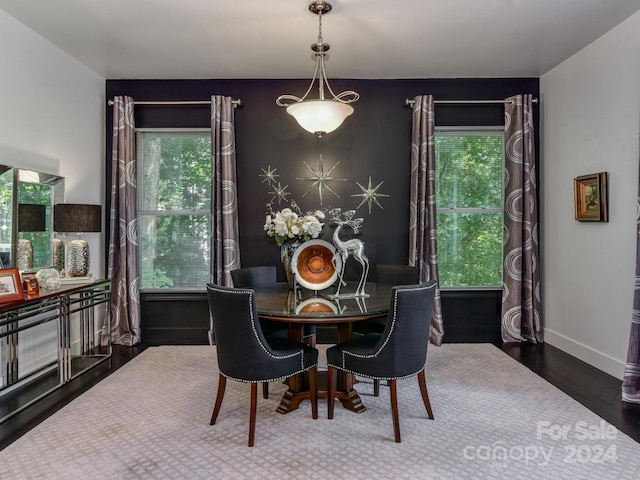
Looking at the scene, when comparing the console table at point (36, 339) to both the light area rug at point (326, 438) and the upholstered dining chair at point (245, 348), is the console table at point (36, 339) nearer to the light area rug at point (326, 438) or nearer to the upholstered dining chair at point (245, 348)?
the light area rug at point (326, 438)

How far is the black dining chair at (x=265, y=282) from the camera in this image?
295 centimetres

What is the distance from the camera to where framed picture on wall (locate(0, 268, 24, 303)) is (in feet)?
8.36

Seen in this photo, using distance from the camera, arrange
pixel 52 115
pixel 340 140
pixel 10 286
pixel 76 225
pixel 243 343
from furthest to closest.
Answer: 1. pixel 340 140
2. pixel 52 115
3. pixel 76 225
4. pixel 10 286
5. pixel 243 343

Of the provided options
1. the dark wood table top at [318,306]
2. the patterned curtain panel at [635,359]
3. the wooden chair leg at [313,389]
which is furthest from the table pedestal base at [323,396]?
the patterned curtain panel at [635,359]

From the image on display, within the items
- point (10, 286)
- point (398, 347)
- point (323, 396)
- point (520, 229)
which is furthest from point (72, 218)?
point (520, 229)

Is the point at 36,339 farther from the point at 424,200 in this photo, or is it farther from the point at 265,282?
the point at 424,200

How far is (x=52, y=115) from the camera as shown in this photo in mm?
3521

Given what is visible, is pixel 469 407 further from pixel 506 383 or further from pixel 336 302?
pixel 336 302

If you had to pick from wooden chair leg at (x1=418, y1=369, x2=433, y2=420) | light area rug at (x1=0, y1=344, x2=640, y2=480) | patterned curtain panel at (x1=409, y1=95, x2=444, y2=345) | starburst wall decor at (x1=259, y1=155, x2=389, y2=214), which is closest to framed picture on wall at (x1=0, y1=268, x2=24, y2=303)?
light area rug at (x1=0, y1=344, x2=640, y2=480)

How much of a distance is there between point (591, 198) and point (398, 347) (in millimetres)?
2453

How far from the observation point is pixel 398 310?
2.20 m

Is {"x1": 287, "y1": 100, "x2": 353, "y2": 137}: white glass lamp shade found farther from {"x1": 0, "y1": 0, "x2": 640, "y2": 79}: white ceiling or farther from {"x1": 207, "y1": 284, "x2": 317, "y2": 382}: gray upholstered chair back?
{"x1": 207, "y1": 284, "x2": 317, "y2": 382}: gray upholstered chair back

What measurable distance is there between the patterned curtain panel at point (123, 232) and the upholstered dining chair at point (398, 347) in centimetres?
271

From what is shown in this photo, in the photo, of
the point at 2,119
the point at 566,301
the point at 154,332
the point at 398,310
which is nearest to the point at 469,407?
the point at 398,310
